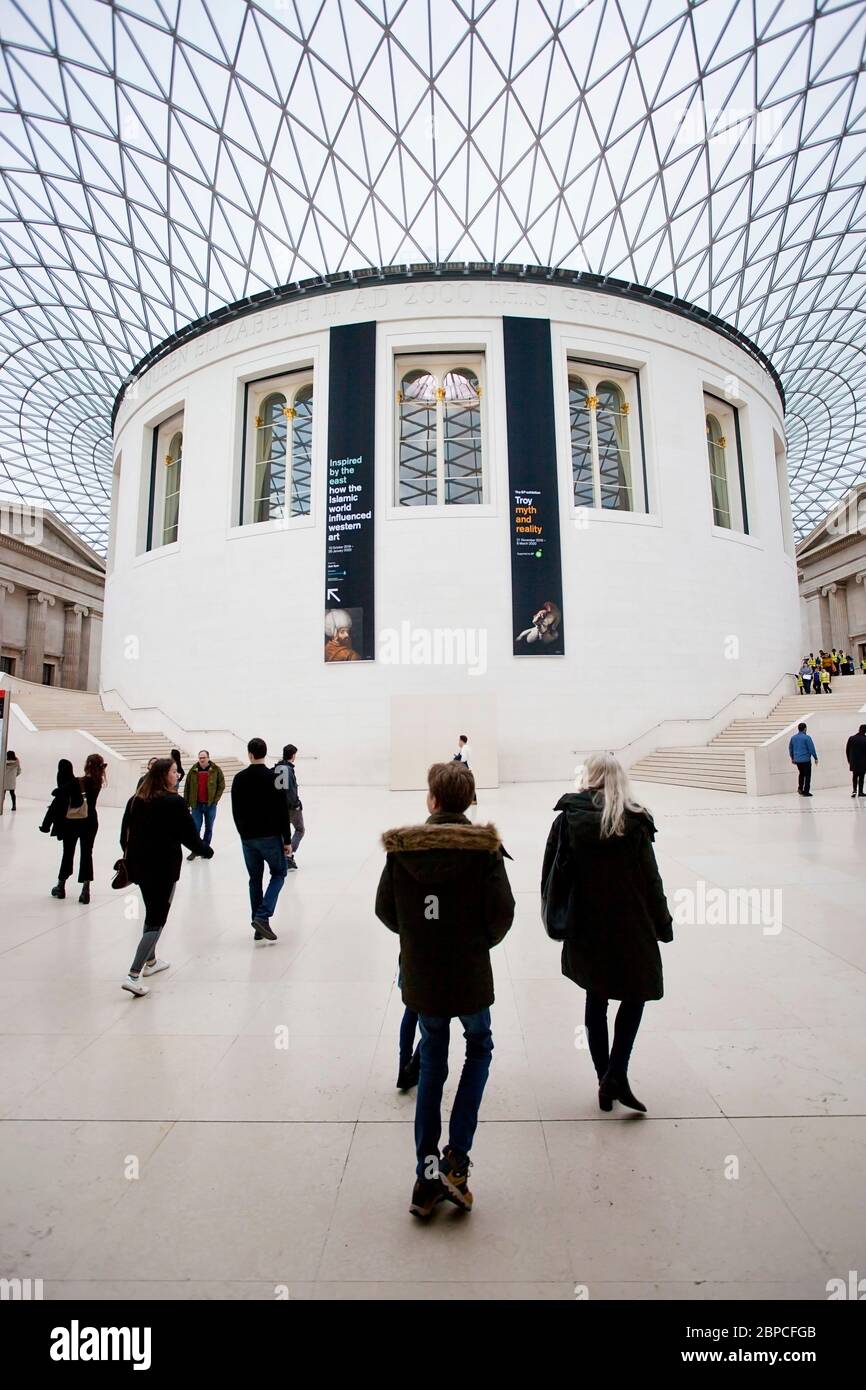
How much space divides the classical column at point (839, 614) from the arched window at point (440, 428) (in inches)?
1143

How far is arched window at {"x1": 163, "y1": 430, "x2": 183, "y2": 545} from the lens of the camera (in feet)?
98.8

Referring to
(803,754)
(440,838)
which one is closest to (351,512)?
(803,754)

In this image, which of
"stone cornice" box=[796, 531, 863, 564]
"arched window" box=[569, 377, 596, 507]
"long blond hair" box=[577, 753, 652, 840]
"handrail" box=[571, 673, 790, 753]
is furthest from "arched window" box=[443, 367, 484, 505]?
"long blond hair" box=[577, 753, 652, 840]

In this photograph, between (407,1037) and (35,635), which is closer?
(407,1037)

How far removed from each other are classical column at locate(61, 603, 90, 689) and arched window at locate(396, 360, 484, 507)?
1111 inches

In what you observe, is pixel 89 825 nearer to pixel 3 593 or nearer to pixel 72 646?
pixel 3 593

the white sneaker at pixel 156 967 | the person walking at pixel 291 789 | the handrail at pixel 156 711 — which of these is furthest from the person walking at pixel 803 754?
the handrail at pixel 156 711

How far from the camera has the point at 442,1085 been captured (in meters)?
2.50

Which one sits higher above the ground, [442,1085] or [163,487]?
[163,487]

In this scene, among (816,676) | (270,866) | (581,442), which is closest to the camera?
(270,866)

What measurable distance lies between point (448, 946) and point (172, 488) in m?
32.8

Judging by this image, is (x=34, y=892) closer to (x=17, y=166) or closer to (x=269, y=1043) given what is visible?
(x=269, y=1043)
